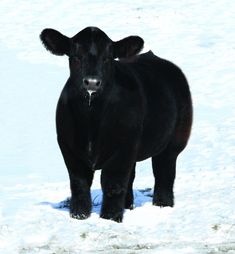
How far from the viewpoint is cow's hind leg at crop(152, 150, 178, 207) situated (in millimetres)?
9586

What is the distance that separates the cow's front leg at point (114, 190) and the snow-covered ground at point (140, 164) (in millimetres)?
123

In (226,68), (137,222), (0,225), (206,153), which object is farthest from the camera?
(226,68)

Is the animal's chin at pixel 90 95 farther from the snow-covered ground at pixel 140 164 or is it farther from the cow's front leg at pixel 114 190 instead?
the snow-covered ground at pixel 140 164

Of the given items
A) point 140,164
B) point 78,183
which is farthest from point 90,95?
point 140,164

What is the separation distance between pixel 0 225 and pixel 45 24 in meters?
18.7

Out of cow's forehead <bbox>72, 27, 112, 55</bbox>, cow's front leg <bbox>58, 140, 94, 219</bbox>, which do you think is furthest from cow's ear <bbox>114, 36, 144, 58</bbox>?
cow's front leg <bbox>58, 140, 94, 219</bbox>

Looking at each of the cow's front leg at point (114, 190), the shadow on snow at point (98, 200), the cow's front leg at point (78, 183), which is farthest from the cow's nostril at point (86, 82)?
the shadow on snow at point (98, 200)

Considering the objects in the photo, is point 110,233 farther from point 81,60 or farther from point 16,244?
point 81,60

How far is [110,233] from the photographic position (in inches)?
304

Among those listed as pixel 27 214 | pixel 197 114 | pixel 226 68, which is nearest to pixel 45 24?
pixel 226 68

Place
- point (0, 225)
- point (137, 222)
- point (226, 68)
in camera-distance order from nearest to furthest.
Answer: point (0, 225) → point (137, 222) → point (226, 68)

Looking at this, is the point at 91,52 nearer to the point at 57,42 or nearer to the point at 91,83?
the point at 91,83

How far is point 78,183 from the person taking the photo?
8.51 meters

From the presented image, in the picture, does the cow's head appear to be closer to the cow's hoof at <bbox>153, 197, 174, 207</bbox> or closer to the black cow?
the black cow
